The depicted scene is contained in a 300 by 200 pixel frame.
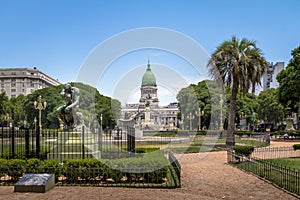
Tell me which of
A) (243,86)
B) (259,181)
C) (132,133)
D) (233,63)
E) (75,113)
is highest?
(233,63)

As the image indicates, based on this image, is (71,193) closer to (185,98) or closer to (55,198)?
(55,198)

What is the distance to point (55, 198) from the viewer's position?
9828 mm

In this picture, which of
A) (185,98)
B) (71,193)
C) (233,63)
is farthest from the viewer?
(185,98)

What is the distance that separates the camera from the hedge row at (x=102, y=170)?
1220 cm

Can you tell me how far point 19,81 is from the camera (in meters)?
121

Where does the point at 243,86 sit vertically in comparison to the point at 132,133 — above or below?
above

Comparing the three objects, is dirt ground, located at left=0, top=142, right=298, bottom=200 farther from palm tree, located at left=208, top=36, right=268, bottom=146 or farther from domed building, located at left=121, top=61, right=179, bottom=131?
domed building, located at left=121, top=61, right=179, bottom=131

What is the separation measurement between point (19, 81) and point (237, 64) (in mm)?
111179

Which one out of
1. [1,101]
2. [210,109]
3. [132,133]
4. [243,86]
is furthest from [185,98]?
[132,133]

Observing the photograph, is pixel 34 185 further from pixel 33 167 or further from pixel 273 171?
pixel 273 171

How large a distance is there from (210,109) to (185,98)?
12.2 meters

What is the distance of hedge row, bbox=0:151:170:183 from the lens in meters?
12.2

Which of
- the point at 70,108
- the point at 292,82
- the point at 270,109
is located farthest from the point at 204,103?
the point at 70,108

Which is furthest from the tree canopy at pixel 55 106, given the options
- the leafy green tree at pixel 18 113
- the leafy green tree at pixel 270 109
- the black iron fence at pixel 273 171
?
the black iron fence at pixel 273 171
